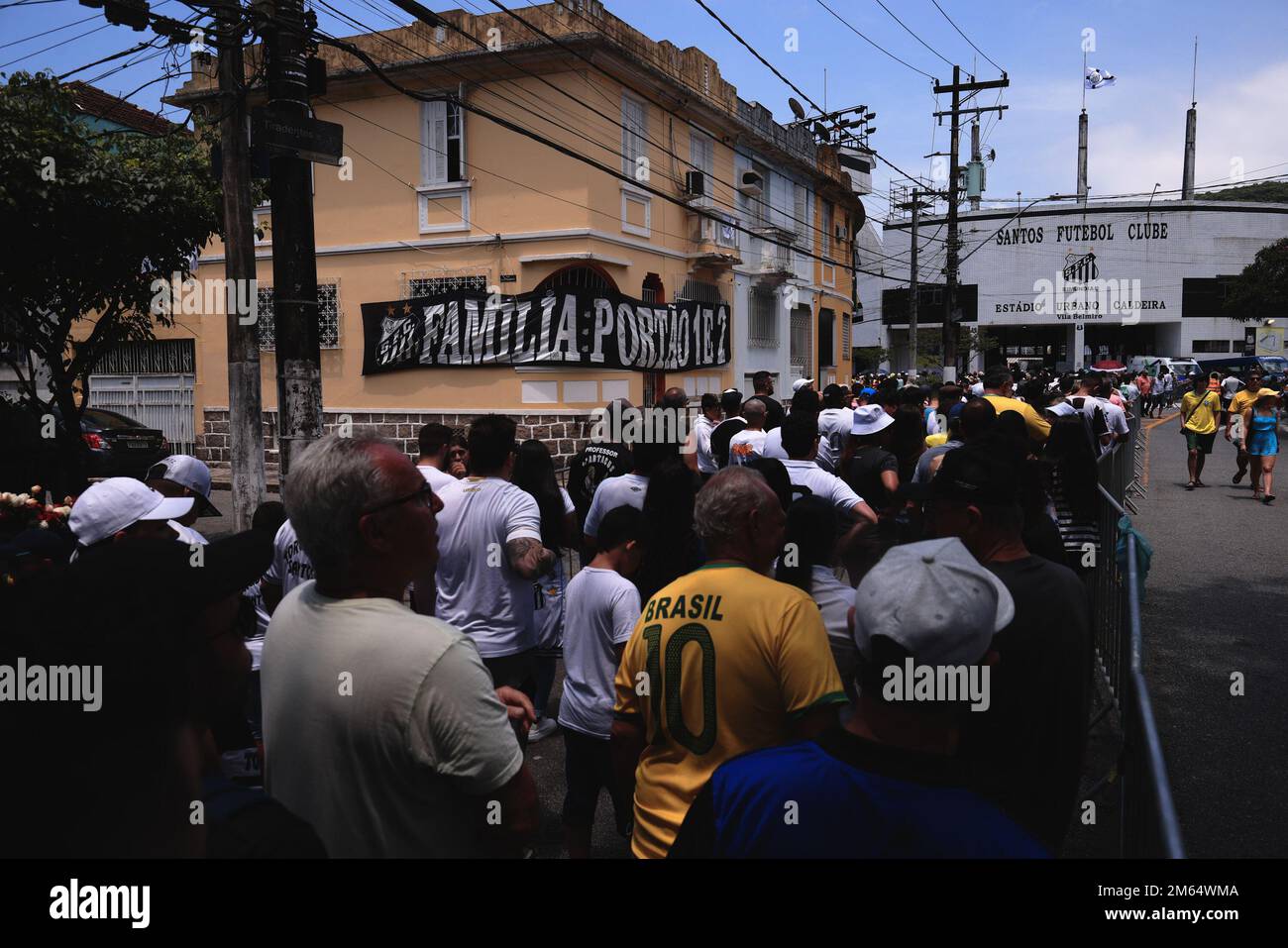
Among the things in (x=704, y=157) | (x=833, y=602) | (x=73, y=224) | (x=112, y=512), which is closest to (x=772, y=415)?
(x=833, y=602)

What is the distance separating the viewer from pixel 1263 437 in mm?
13555

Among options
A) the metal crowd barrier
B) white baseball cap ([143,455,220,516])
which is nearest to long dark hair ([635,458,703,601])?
the metal crowd barrier

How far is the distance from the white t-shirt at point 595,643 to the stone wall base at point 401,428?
11589 millimetres

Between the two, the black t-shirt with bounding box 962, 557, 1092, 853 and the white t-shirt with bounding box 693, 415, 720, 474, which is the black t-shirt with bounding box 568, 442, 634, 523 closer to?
the white t-shirt with bounding box 693, 415, 720, 474

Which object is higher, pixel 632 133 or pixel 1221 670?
pixel 632 133

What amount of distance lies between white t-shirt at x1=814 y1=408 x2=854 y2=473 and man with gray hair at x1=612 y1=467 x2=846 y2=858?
4.63 metres

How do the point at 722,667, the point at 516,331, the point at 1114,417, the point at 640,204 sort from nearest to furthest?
1. the point at 722,667
2. the point at 1114,417
3. the point at 516,331
4. the point at 640,204

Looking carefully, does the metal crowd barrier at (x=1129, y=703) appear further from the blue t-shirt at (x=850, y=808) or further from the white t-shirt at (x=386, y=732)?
the white t-shirt at (x=386, y=732)

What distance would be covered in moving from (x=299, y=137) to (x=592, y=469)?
348 centimetres

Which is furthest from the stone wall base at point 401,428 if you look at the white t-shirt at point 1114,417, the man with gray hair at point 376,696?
the man with gray hair at point 376,696

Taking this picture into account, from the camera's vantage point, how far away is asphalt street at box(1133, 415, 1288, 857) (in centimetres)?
438

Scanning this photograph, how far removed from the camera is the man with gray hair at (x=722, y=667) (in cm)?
245

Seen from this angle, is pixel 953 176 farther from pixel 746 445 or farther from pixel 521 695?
pixel 521 695
